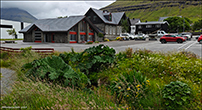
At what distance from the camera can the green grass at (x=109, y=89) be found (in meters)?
4.36

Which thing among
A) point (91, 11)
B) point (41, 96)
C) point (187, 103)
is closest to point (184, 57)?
point (187, 103)

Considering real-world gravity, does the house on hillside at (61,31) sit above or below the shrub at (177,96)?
above

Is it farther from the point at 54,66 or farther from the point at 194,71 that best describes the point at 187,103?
the point at 54,66

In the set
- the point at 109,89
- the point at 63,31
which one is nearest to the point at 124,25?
the point at 63,31

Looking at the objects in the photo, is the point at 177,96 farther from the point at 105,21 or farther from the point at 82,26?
the point at 105,21

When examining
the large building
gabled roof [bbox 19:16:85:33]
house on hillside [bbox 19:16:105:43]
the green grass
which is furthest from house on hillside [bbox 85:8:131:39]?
the green grass

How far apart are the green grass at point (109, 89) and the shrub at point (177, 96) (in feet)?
0.58

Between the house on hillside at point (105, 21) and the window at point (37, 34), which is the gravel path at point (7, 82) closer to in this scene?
the window at point (37, 34)

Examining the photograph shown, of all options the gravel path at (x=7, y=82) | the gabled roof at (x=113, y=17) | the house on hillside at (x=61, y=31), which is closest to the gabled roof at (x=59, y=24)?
the house on hillside at (x=61, y=31)

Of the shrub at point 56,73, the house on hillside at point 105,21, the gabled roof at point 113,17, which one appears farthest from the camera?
the gabled roof at point 113,17

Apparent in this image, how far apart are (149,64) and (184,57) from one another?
85.8 inches

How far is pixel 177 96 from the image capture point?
4.82 metres

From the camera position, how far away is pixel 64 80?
18.5ft

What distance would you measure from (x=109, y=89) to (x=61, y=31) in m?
30.4
